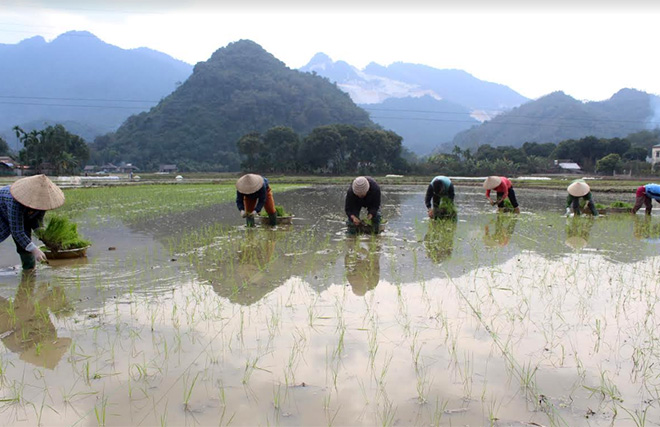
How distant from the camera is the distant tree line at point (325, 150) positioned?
49.4 meters

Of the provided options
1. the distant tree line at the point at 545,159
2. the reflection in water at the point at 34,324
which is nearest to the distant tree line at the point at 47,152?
the distant tree line at the point at 545,159

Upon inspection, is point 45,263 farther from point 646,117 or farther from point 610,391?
point 646,117

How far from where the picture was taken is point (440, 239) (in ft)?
24.1

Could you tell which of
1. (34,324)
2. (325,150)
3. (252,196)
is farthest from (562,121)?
(34,324)

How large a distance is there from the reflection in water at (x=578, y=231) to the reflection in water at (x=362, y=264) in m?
2.94

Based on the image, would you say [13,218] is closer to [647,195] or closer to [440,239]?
[440,239]

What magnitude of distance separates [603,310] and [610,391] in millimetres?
1515

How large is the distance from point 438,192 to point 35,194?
7.20 m

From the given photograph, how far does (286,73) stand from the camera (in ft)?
324

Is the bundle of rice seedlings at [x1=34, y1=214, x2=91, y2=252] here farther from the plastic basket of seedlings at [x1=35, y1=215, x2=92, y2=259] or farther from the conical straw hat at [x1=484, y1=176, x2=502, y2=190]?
the conical straw hat at [x1=484, y1=176, x2=502, y2=190]

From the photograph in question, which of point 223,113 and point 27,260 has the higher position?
point 223,113

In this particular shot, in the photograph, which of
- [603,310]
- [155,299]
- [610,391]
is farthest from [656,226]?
[155,299]

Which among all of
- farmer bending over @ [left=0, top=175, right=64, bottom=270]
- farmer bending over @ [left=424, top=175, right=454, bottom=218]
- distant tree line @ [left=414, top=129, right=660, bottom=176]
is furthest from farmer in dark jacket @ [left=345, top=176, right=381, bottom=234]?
distant tree line @ [left=414, top=129, right=660, bottom=176]

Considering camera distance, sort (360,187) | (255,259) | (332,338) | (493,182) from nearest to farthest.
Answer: (332,338), (255,259), (360,187), (493,182)
